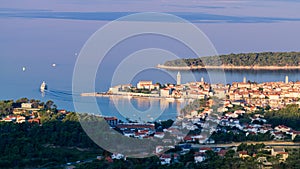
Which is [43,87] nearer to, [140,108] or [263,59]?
[140,108]

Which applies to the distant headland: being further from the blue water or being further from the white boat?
the white boat

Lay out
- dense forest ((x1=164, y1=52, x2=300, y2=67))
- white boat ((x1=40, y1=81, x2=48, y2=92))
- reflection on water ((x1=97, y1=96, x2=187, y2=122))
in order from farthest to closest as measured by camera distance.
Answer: dense forest ((x1=164, y1=52, x2=300, y2=67)) < white boat ((x1=40, y1=81, x2=48, y2=92)) < reflection on water ((x1=97, y1=96, x2=187, y2=122))

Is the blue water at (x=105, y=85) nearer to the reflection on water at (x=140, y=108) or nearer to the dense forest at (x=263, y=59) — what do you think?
the reflection on water at (x=140, y=108)

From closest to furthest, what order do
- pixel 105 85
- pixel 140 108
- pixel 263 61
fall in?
pixel 140 108, pixel 105 85, pixel 263 61

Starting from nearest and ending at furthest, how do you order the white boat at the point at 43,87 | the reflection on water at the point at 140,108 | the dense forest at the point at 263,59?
1. the reflection on water at the point at 140,108
2. the white boat at the point at 43,87
3. the dense forest at the point at 263,59

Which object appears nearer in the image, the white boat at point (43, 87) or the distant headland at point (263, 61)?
the white boat at point (43, 87)

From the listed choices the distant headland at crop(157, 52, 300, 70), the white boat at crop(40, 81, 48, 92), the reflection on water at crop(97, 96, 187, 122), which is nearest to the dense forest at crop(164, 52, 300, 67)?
the distant headland at crop(157, 52, 300, 70)

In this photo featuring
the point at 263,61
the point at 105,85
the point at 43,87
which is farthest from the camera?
the point at 263,61

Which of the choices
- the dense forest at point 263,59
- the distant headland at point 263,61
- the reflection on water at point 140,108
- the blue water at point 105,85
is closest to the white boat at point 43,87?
the blue water at point 105,85

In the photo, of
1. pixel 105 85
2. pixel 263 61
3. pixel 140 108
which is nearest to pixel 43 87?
pixel 105 85

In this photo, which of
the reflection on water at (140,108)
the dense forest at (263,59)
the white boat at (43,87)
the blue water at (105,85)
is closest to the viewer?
the reflection on water at (140,108)

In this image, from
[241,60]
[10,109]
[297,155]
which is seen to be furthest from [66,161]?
[241,60]

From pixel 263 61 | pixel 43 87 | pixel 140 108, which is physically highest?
pixel 263 61
